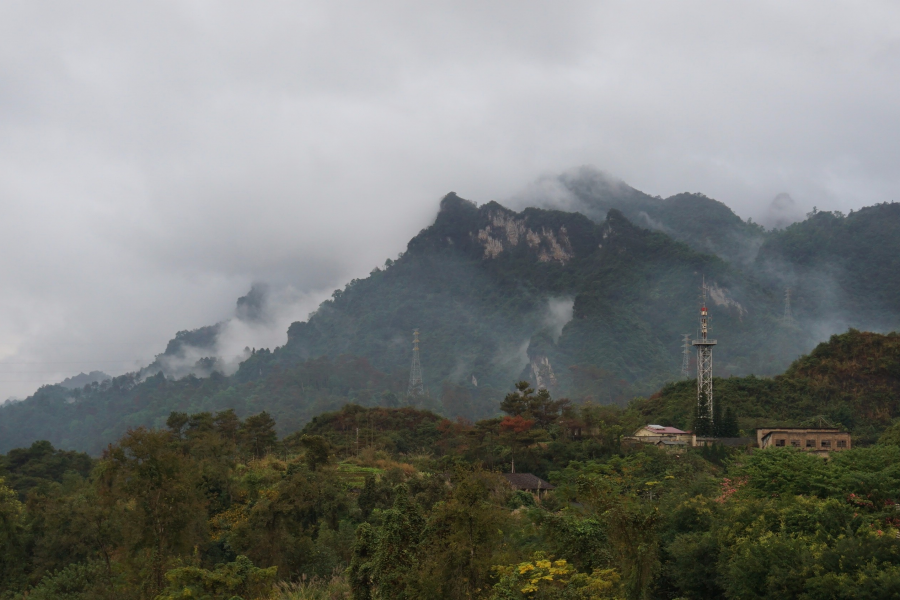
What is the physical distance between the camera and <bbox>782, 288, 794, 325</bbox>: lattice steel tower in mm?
124625

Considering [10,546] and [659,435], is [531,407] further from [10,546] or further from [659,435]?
[10,546]

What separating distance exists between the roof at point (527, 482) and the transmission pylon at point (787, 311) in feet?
348

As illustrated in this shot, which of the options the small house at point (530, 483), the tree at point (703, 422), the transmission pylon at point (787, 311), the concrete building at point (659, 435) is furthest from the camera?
the transmission pylon at point (787, 311)

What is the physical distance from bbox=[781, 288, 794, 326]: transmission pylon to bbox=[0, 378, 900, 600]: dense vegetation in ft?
353

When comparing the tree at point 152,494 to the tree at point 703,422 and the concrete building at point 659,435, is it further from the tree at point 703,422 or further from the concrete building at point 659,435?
the tree at point 703,422

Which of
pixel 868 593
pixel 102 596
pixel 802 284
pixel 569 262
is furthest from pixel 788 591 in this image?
pixel 802 284

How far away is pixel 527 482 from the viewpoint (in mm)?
32688

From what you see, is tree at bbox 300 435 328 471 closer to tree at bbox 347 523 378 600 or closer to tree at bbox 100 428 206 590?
tree at bbox 100 428 206 590

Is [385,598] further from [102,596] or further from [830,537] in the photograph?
[102,596]

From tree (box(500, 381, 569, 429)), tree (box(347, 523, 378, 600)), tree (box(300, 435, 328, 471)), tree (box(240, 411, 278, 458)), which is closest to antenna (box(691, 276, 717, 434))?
tree (box(500, 381, 569, 429))

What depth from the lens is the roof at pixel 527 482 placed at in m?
32.0

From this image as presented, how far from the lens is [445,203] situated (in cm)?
16888

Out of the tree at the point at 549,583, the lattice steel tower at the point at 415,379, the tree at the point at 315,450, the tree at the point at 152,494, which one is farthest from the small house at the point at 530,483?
the lattice steel tower at the point at 415,379

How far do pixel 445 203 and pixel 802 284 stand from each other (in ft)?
270
